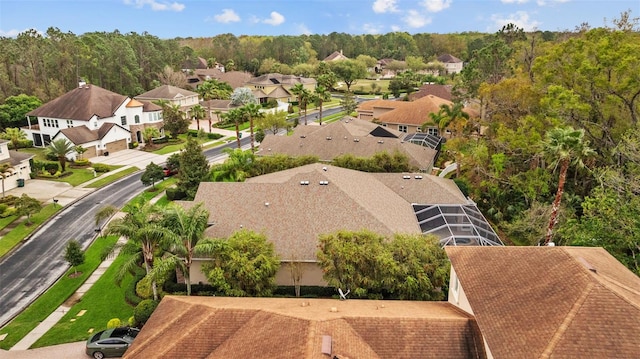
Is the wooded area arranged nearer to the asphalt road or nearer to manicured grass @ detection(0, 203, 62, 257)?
the asphalt road

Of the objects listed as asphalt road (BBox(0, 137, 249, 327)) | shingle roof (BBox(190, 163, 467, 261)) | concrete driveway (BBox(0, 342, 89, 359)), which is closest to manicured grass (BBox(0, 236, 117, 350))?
asphalt road (BBox(0, 137, 249, 327))

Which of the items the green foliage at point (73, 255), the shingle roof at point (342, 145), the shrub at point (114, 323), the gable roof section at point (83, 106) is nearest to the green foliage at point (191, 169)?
the shingle roof at point (342, 145)

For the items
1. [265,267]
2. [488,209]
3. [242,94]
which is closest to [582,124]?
[488,209]

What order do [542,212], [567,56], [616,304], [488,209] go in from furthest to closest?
[488,209] < [567,56] < [542,212] < [616,304]

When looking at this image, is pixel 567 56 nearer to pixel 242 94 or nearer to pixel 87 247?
pixel 87 247

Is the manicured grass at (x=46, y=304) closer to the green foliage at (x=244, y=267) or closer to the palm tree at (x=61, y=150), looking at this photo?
the green foliage at (x=244, y=267)

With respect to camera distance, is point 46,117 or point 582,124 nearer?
point 582,124
